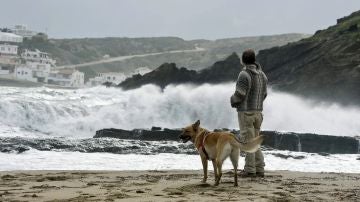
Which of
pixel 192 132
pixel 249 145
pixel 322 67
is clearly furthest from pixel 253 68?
pixel 322 67

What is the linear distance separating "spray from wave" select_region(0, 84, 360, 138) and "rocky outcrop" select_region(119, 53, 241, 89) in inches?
123

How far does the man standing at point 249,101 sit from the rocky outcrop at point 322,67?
24.9m

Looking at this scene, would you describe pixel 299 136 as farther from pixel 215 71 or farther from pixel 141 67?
pixel 141 67

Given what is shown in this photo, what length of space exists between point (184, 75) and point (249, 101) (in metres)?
35.9

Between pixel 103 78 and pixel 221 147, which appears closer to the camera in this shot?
pixel 221 147

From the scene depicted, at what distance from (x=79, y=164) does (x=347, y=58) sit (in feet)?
84.8

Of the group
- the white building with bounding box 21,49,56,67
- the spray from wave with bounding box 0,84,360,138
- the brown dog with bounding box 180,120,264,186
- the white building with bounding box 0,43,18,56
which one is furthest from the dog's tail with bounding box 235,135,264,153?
the white building with bounding box 0,43,18,56

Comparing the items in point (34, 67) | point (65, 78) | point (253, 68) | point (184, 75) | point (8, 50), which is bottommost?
point (253, 68)

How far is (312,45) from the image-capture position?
43500 millimetres

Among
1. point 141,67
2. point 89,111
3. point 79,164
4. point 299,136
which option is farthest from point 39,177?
point 141,67

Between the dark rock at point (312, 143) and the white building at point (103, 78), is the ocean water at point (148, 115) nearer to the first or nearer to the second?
the dark rock at point (312, 143)

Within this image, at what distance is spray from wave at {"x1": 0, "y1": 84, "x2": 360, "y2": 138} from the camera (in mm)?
31141

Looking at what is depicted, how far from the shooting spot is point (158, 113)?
37438 millimetres

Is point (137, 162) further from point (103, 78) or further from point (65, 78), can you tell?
point (103, 78)
